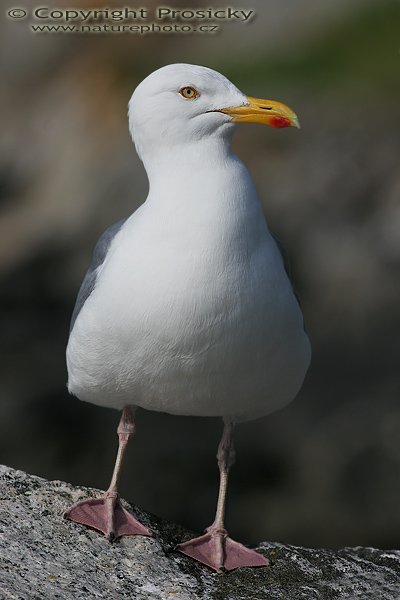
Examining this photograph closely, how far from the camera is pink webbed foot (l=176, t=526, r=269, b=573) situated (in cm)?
529

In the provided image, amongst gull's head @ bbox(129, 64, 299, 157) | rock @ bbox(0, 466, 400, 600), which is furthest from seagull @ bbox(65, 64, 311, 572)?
rock @ bbox(0, 466, 400, 600)

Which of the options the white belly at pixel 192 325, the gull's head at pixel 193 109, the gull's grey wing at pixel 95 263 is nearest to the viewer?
the white belly at pixel 192 325

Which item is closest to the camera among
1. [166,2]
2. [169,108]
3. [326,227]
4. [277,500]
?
[169,108]

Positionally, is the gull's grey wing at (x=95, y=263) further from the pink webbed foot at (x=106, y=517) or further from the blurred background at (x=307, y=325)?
the blurred background at (x=307, y=325)

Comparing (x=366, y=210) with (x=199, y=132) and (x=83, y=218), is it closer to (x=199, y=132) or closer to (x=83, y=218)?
A: (x=83, y=218)

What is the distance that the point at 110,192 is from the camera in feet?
32.5

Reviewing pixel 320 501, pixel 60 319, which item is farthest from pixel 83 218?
pixel 320 501

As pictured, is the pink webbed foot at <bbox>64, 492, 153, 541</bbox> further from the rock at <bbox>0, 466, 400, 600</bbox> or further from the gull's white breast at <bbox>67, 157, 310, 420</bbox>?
the gull's white breast at <bbox>67, 157, 310, 420</bbox>

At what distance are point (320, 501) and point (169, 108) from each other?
15.0ft

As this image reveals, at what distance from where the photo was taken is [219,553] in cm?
534

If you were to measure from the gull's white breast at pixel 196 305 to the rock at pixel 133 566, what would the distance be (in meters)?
0.65

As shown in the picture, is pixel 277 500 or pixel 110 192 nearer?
pixel 277 500

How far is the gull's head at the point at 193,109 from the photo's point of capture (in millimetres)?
5051

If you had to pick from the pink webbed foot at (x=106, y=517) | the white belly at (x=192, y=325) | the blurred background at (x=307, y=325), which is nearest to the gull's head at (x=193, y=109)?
the white belly at (x=192, y=325)
